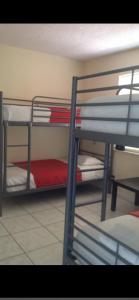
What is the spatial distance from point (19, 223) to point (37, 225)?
0.22 m

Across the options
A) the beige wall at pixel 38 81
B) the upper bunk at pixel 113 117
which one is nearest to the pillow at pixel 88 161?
the beige wall at pixel 38 81

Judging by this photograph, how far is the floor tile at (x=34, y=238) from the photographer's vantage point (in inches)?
89.9

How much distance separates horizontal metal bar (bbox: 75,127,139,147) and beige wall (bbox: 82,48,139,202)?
2.37 meters

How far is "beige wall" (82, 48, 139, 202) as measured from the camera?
3.78 m

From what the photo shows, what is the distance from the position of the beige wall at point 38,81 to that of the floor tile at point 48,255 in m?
2.25

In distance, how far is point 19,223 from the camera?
2754mm

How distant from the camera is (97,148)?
4.56 m

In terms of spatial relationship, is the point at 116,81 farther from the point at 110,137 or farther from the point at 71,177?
the point at 110,137

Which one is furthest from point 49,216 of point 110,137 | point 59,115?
point 110,137

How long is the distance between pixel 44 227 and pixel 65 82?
9.52 feet

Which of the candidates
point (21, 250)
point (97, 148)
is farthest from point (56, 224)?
point (97, 148)

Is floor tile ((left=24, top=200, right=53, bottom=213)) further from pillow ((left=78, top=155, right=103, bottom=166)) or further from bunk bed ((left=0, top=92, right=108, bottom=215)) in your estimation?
pillow ((left=78, top=155, right=103, bottom=166))

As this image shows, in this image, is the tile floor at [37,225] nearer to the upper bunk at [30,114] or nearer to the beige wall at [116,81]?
the beige wall at [116,81]

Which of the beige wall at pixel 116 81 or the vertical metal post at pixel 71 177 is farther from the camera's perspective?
the beige wall at pixel 116 81
